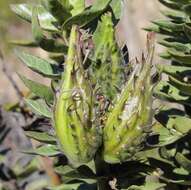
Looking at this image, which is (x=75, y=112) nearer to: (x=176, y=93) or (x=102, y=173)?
(x=102, y=173)

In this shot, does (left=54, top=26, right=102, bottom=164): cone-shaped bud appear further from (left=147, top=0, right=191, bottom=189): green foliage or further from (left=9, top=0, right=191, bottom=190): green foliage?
(left=147, top=0, right=191, bottom=189): green foliage

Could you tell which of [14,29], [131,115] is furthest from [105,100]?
[14,29]

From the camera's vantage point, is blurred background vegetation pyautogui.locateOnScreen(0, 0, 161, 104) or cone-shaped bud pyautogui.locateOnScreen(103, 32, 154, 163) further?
blurred background vegetation pyautogui.locateOnScreen(0, 0, 161, 104)

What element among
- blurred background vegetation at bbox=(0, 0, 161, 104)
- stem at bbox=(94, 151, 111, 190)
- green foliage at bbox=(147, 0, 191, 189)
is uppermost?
green foliage at bbox=(147, 0, 191, 189)

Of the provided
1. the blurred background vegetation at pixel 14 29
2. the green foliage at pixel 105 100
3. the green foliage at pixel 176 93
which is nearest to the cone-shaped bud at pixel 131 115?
the green foliage at pixel 105 100

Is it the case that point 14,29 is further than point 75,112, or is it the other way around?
point 14,29

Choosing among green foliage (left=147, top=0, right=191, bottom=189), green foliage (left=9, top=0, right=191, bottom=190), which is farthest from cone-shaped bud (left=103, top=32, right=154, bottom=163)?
green foliage (left=147, top=0, right=191, bottom=189)
